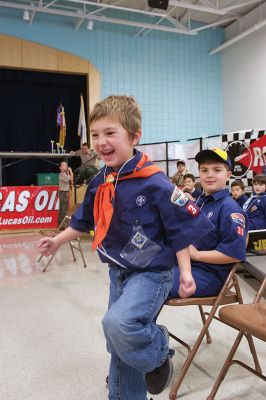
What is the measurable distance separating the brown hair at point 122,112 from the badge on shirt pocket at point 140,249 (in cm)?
35

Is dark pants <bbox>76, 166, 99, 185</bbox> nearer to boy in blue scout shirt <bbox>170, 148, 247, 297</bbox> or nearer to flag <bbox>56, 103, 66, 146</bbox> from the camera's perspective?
flag <bbox>56, 103, 66, 146</bbox>

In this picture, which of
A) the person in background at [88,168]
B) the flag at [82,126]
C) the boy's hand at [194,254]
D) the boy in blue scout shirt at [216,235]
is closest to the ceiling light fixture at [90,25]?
the flag at [82,126]

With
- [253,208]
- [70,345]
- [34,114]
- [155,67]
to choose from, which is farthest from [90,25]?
[70,345]

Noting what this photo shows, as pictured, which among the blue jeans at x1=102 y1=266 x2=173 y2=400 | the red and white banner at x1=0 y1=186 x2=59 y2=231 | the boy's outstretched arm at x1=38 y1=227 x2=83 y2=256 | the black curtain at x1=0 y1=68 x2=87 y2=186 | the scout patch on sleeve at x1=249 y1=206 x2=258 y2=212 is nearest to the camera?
the blue jeans at x1=102 y1=266 x2=173 y2=400

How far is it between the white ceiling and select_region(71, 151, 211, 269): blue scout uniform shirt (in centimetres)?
860

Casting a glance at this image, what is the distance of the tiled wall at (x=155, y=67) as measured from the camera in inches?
411

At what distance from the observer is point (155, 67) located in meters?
11.3

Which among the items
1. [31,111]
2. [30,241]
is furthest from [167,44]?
[30,241]

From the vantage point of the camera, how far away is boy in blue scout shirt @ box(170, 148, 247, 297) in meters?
1.79

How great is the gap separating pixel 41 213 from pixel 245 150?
4100 mm

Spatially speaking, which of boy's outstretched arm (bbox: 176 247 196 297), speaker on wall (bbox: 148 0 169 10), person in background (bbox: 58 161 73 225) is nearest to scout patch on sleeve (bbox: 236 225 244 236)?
boy's outstretched arm (bbox: 176 247 196 297)

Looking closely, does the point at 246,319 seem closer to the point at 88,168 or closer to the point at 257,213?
the point at 257,213

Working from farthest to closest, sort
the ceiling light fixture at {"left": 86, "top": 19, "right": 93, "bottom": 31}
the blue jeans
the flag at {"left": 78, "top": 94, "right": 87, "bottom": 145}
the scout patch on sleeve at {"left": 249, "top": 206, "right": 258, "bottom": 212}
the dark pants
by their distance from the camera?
the flag at {"left": 78, "top": 94, "right": 87, "bottom": 145}
the ceiling light fixture at {"left": 86, "top": 19, "right": 93, "bottom": 31}
the dark pants
the scout patch on sleeve at {"left": 249, "top": 206, "right": 258, "bottom": 212}
the blue jeans

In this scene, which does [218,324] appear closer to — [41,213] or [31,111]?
[41,213]
